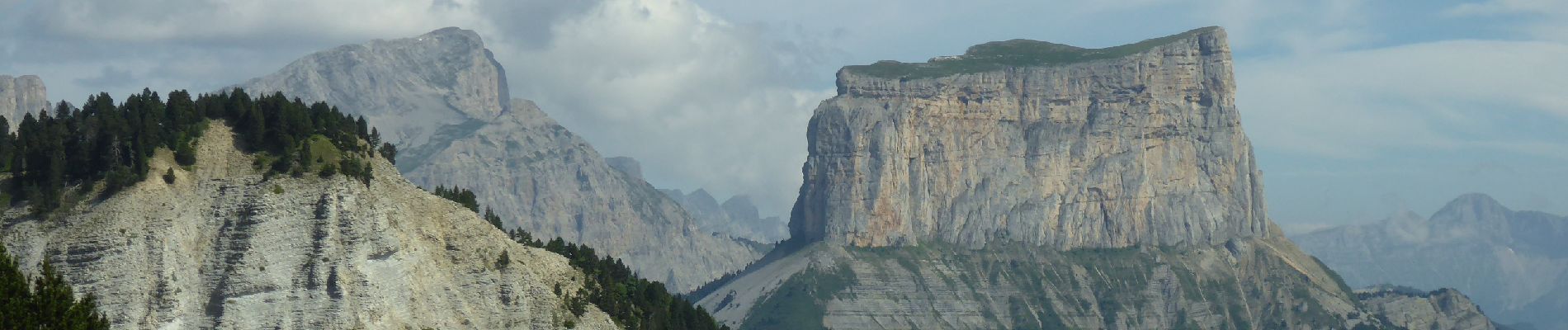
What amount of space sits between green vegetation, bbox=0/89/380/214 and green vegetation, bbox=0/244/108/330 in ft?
131

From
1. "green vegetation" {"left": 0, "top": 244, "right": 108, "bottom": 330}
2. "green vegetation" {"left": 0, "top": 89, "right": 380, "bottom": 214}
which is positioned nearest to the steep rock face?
"green vegetation" {"left": 0, "top": 89, "right": 380, "bottom": 214}

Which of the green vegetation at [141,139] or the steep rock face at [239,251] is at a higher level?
the green vegetation at [141,139]

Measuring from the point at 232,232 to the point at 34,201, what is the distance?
13.4m

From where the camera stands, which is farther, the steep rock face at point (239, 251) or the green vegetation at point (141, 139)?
the green vegetation at point (141, 139)

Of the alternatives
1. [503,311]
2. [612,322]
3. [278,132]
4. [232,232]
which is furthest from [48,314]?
[612,322]

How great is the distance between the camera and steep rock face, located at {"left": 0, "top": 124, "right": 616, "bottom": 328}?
139 m

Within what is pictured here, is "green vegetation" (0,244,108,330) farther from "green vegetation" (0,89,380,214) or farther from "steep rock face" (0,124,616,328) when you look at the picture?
"green vegetation" (0,89,380,214)

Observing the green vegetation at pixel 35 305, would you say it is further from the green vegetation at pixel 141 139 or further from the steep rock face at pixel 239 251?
the green vegetation at pixel 141 139

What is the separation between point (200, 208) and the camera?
473ft

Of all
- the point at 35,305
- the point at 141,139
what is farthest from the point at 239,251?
the point at 35,305

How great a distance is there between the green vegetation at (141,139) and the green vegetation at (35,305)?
39.9 metres

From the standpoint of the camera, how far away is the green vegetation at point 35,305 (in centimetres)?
10231

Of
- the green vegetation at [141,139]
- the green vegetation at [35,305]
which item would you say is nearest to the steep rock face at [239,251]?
the green vegetation at [141,139]

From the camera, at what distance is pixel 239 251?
14288 cm
